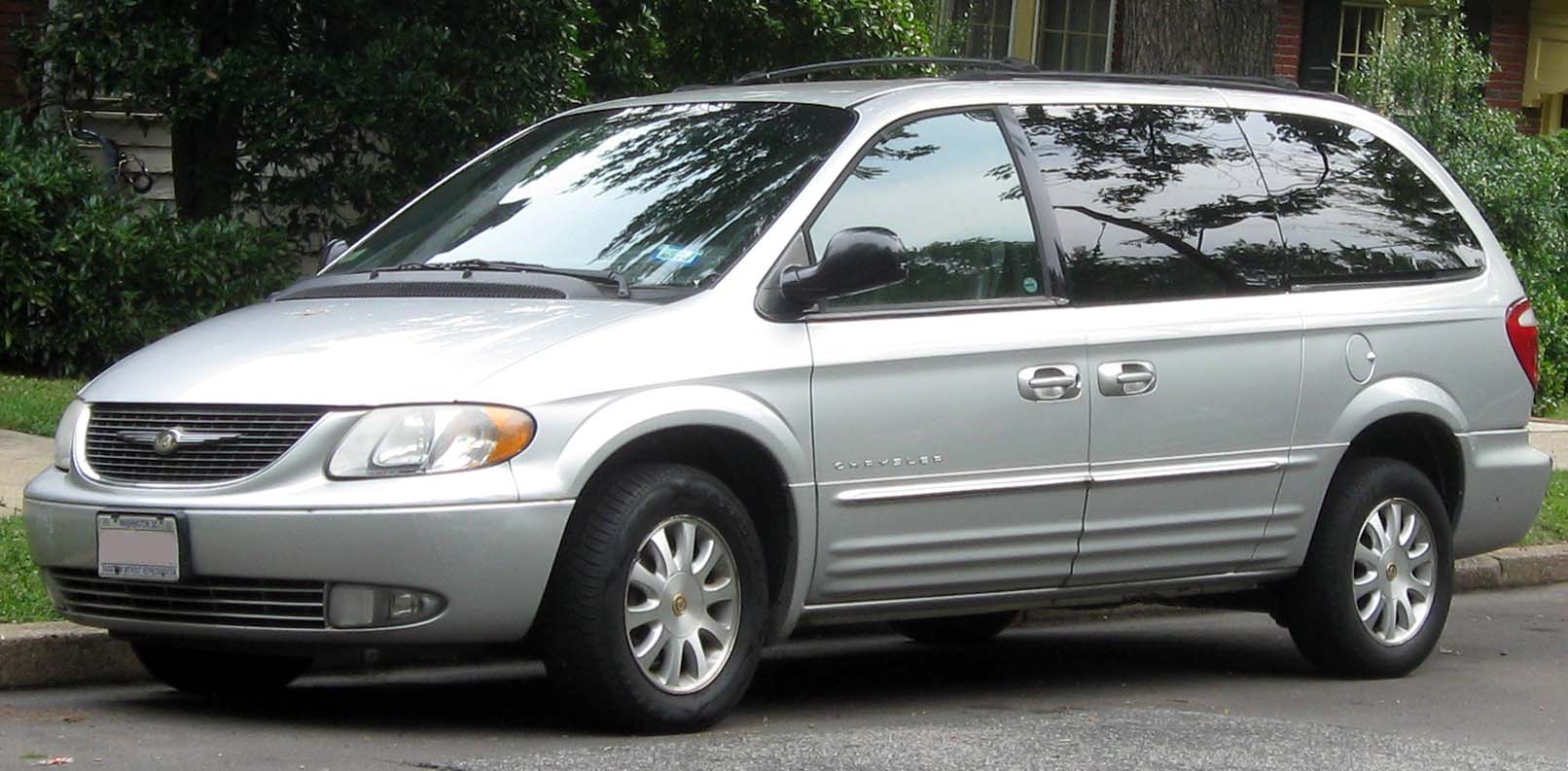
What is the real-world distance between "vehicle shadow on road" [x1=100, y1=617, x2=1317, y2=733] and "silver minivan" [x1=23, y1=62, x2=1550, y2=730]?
197mm

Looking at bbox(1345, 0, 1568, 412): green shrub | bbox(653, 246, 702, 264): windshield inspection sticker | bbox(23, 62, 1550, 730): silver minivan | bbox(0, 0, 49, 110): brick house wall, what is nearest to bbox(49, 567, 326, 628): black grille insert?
bbox(23, 62, 1550, 730): silver minivan

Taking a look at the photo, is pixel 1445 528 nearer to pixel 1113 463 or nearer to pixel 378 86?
pixel 1113 463

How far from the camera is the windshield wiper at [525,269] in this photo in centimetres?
654

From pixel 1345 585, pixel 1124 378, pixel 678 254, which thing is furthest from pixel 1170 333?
pixel 678 254

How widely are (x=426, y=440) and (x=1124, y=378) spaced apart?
2.20 m

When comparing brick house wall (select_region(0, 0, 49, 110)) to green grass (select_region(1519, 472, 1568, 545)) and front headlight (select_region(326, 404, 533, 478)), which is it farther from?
front headlight (select_region(326, 404, 533, 478))

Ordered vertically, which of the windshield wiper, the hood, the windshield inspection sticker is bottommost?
the hood

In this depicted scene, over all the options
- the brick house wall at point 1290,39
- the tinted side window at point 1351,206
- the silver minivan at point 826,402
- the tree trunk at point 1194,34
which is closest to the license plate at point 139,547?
the silver minivan at point 826,402

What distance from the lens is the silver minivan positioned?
19.5 ft

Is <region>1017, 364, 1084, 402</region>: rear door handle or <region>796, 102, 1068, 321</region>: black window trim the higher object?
<region>796, 102, 1068, 321</region>: black window trim

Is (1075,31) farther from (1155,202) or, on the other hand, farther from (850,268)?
(850,268)

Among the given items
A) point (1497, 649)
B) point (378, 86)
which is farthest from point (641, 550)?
point (378, 86)

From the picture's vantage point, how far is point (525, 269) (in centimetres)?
673

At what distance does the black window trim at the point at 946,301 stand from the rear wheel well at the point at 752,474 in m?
0.39
